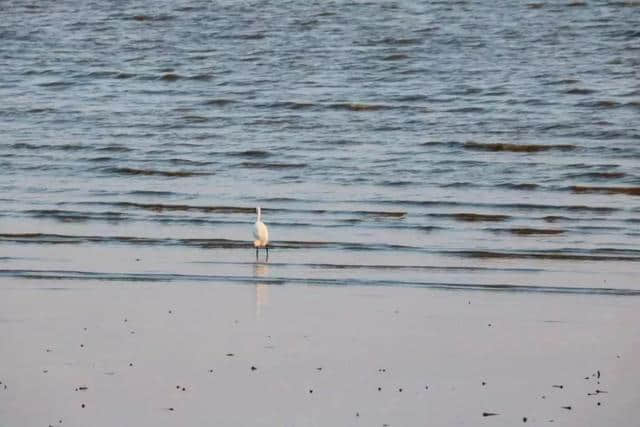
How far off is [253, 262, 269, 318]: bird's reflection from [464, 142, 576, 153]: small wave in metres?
6.94

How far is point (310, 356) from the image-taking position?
903 centimetres

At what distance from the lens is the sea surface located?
1277 centimetres

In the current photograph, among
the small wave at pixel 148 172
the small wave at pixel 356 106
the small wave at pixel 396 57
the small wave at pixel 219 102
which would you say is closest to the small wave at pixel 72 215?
the small wave at pixel 148 172

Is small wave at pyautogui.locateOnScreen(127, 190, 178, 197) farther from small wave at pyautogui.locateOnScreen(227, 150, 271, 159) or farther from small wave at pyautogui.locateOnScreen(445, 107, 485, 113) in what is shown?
small wave at pyautogui.locateOnScreen(445, 107, 485, 113)

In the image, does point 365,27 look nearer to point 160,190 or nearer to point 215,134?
point 215,134

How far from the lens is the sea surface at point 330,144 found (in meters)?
12.8

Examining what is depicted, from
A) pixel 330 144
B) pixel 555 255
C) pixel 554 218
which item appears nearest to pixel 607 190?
pixel 554 218

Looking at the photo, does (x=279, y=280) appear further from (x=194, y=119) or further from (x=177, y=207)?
(x=194, y=119)

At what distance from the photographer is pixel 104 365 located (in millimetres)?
8844

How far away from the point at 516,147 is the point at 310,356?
10.3 metres

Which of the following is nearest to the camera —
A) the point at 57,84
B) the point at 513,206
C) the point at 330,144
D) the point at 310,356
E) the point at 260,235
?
the point at 310,356

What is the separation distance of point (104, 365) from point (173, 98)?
1533 cm

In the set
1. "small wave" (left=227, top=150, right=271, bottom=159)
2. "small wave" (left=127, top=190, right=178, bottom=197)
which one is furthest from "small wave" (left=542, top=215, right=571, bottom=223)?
"small wave" (left=227, top=150, right=271, bottom=159)

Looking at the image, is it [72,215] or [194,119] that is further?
[194,119]
